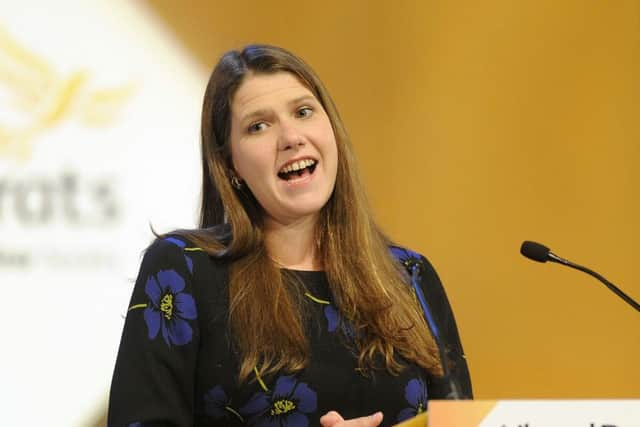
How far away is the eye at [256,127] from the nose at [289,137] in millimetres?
51

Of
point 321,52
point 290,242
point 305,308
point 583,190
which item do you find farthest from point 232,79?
point 583,190

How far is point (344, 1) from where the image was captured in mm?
3057

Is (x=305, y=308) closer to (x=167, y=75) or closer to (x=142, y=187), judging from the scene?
(x=142, y=187)

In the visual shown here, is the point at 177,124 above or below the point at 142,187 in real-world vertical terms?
above

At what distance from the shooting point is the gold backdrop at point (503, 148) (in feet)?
9.64

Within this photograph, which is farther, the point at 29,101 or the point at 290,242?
the point at 29,101

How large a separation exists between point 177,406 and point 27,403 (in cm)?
100

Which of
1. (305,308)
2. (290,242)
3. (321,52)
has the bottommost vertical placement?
(305,308)

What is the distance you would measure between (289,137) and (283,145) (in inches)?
0.9

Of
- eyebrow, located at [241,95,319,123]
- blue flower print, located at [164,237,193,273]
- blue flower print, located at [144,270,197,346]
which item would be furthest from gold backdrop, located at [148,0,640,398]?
blue flower print, located at [144,270,197,346]

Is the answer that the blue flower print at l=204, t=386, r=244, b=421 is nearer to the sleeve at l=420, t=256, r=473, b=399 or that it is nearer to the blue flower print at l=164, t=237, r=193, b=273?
the blue flower print at l=164, t=237, r=193, b=273

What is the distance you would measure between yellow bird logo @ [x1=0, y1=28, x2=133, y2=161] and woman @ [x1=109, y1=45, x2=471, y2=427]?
0.74m

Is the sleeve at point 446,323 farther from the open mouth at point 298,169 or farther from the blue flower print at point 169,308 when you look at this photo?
the blue flower print at point 169,308

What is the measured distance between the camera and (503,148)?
9.81 feet
